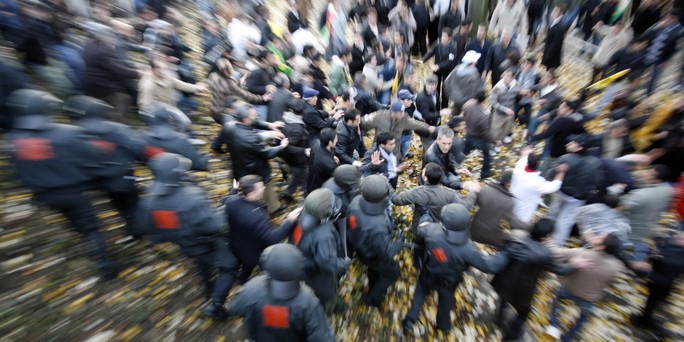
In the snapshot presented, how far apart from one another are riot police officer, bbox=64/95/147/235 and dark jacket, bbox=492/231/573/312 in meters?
4.55

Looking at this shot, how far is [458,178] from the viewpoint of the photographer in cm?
586

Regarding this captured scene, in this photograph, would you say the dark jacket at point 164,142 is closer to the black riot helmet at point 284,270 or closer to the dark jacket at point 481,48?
the black riot helmet at point 284,270

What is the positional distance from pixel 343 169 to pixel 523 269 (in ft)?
7.61

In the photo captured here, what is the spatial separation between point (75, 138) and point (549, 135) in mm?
7172

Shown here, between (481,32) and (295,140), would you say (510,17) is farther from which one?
(295,140)

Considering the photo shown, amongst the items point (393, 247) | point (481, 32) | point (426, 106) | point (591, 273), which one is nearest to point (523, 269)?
point (591, 273)

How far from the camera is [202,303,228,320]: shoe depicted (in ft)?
14.1

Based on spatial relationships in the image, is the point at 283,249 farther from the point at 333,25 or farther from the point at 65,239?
the point at 333,25

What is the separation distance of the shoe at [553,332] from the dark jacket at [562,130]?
3157 mm

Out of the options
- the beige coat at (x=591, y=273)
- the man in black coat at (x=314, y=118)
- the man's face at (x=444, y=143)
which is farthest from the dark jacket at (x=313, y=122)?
the beige coat at (x=591, y=273)

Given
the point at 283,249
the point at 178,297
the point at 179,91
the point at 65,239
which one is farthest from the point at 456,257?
the point at 179,91

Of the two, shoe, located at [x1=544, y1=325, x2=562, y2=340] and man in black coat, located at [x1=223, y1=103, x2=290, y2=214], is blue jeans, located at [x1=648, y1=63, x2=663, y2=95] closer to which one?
shoe, located at [x1=544, y1=325, x2=562, y2=340]

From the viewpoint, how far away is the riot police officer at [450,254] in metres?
3.55

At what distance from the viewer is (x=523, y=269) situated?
3707mm
